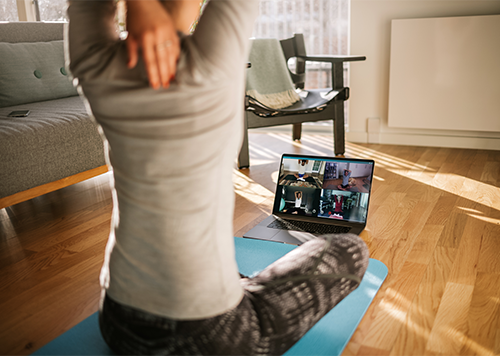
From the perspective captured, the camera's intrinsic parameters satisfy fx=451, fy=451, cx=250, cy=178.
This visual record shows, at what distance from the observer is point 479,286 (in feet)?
4.11

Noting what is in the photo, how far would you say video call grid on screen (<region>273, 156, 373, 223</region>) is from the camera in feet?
5.47

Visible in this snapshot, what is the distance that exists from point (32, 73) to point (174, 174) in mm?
2188

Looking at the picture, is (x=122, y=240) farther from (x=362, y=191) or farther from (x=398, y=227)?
(x=398, y=227)

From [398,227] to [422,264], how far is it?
1.05 ft

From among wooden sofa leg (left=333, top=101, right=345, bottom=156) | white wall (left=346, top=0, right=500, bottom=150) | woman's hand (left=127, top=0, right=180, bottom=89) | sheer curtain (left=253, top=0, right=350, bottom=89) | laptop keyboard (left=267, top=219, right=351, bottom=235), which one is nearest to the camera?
woman's hand (left=127, top=0, right=180, bottom=89)

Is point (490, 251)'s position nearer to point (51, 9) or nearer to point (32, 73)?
point (32, 73)

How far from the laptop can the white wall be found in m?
1.58

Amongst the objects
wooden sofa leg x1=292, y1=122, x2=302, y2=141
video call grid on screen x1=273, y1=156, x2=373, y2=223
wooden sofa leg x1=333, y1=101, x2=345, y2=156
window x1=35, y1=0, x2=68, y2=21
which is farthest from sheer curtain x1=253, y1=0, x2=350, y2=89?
video call grid on screen x1=273, y1=156, x2=373, y2=223

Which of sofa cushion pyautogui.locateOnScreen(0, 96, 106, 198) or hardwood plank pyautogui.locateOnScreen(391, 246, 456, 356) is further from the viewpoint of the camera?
sofa cushion pyautogui.locateOnScreen(0, 96, 106, 198)

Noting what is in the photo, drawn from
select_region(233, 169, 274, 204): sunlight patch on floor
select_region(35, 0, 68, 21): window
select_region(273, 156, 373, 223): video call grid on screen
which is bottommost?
select_region(233, 169, 274, 204): sunlight patch on floor

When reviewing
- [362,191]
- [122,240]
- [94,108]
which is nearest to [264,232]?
[362,191]

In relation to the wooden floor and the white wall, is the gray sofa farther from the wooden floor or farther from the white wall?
the white wall

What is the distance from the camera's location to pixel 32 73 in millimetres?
2477

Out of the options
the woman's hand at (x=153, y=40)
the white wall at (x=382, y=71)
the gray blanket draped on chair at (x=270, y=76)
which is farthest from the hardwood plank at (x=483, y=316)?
the white wall at (x=382, y=71)
